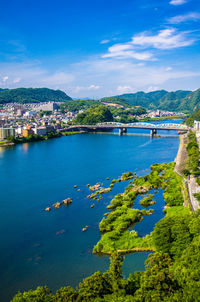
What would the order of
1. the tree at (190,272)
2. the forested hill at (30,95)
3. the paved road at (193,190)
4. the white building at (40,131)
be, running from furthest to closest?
1. the forested hill at (30,95)
2. the white building at (40,131)
3. the paved road at (193,190)
4. the tree at (190,272)

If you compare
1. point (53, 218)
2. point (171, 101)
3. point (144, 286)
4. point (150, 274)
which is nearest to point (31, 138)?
point (53, 218)

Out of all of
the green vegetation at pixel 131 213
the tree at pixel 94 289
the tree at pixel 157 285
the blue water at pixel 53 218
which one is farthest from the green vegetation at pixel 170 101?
the tree at pixel 94 289

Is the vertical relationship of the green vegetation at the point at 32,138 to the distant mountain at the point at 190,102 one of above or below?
below

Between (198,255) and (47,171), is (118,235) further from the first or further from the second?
(47,171)

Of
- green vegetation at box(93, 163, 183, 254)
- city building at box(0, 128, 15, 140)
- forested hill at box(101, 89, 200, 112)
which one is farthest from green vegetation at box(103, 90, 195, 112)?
green vegetation at box(93, 163, 183, 254)

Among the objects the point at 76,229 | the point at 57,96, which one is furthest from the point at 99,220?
the point at 57,96

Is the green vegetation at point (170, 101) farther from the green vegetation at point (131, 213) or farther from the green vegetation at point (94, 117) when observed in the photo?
the green vegetation at point (131, 213)

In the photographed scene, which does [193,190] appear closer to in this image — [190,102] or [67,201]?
[67,201]
